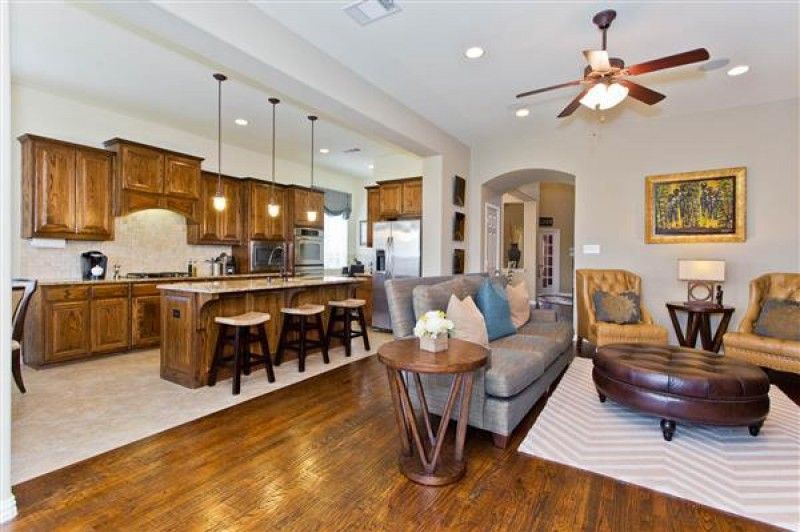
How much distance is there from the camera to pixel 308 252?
734 cm

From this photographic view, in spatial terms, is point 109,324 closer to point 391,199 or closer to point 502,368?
point 391,199

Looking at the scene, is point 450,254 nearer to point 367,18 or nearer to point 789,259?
point 367,18

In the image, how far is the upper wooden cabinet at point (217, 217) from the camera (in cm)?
593

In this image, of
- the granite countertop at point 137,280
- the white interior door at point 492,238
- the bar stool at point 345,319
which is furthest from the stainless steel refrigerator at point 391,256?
the granite countertop at point 137,280

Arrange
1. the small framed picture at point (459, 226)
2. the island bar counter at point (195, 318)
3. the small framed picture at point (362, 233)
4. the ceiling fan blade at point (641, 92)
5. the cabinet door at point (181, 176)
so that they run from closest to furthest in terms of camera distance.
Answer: the ceiling fan blade at point (641, 92)
the island bar counter at point (195, 318)
the cabinet door at point (181, 176)
the small framed picture at point (459, 226)
the small framed picture at point (362, 233)

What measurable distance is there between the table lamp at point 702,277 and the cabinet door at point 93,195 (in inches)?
280

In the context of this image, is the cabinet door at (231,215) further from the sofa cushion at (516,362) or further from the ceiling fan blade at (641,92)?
the ceiling fan blade at (641,92)

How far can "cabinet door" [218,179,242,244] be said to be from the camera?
6.21 metres

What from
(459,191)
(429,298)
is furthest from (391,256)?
(429,298)

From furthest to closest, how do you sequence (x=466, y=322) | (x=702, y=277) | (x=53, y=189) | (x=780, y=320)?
(x=702, y=277), (x=53, y=189), (x=780, y=320), (x=466, y=322)

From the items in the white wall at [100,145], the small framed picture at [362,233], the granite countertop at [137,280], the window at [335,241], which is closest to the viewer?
the granite countertop at [137,280]

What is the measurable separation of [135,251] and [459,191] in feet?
15.7

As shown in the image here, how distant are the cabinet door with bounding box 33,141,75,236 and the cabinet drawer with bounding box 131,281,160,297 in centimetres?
92

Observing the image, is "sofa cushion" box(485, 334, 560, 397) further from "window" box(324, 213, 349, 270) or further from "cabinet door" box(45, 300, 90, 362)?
"window" box(324, 213, 349, 270)
